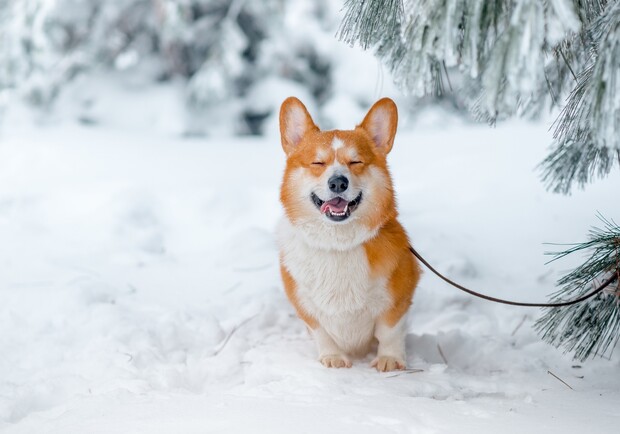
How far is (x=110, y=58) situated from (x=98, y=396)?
6.84 m

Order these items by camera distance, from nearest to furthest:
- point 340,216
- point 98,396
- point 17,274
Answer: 1. point 98,396
2. point 340,216
3. point 17,274

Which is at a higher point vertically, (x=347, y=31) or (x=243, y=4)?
(x=243, y=4)

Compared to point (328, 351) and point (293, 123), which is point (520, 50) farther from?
point (328, 351)

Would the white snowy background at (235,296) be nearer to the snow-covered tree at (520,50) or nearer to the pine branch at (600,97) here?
the snow-covered tree at (520,50)

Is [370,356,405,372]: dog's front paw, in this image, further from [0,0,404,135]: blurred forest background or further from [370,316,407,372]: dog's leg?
[0,0,404,135]: blurred forest background

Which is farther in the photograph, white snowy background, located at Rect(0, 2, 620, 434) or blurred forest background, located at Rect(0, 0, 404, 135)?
blurred forest background, located at Rect(0, 0, 404, 135)

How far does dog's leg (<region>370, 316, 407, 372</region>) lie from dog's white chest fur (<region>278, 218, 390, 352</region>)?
0.05 meters

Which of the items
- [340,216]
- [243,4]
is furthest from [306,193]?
[243,4]

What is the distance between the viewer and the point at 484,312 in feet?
10.8

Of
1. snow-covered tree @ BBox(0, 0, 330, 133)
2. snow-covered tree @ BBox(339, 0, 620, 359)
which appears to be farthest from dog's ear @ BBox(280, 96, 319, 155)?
snow-covered tree @ BBox(0, 0, 330, 133)

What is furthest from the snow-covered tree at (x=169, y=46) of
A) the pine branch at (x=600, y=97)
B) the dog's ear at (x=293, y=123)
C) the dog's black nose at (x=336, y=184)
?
the pine branch at (x=600, y=97)

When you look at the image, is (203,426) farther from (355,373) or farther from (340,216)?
(340,216)

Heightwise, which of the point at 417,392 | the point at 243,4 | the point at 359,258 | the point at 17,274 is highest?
the point at 243,4

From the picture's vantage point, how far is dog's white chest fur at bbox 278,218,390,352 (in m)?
2.45
